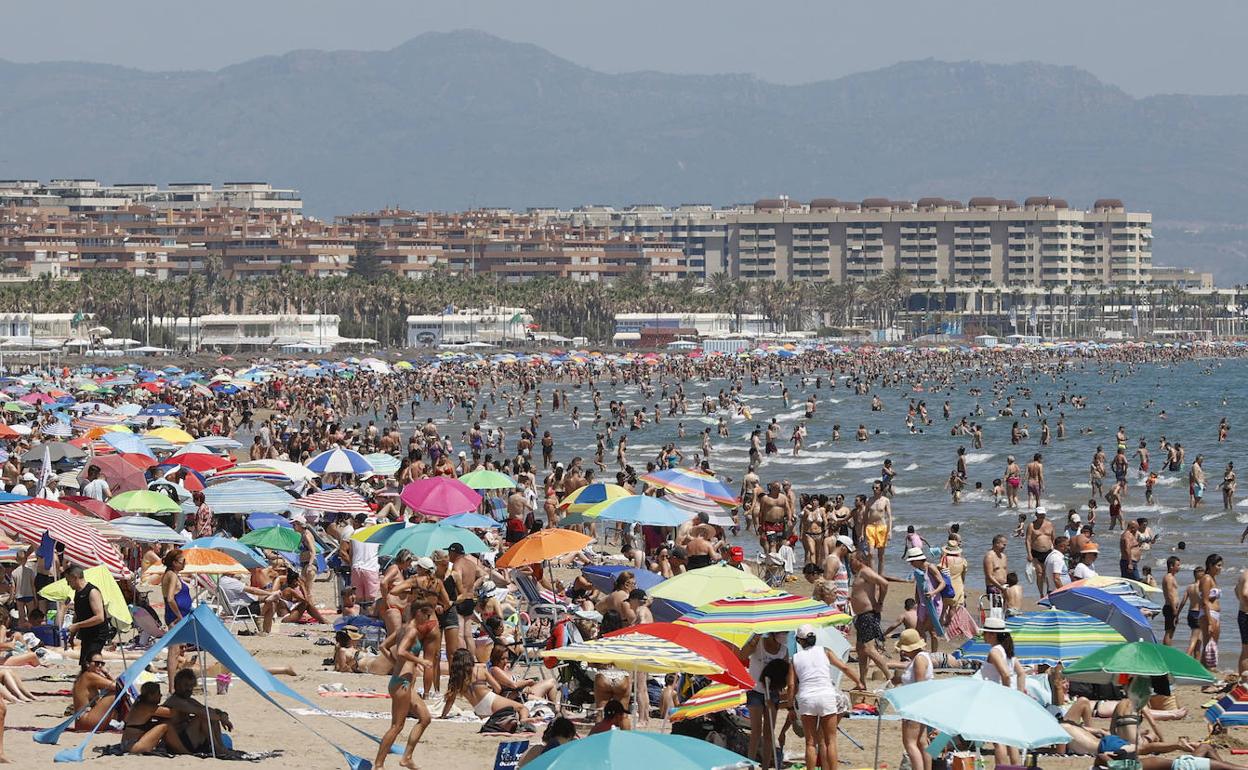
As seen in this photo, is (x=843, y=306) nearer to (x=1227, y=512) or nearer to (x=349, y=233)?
(x=349, y=233)

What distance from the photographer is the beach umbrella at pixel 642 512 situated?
17328mm

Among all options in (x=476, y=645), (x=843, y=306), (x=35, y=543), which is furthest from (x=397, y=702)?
(x=843, y=306)

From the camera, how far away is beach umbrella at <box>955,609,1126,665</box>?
40.0ft

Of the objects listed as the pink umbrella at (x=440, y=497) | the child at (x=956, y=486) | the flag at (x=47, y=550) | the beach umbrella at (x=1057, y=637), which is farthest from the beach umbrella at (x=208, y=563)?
the child at (x=956, y=486)

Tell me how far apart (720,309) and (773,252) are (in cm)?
5430

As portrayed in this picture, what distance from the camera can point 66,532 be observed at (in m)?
13.8

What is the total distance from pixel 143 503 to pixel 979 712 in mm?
11474

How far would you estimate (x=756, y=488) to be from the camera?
25828 mm

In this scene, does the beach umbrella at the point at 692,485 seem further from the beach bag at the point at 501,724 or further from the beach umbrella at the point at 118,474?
the beach bag at the point at 501,724

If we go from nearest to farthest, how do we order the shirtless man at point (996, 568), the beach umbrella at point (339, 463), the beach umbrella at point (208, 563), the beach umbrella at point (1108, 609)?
the beach umbrella at point (1108, 609) < the beach umbrella at point (208, 563) < the shirtless man at point (996, 568) < the beach umbrella at point (339, 463)

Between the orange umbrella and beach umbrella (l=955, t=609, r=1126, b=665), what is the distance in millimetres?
4148

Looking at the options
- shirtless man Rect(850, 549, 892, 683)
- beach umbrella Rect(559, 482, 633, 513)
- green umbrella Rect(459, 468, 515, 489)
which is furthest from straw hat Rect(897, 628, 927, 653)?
green umbrella Rect(459, 468, 515, 489)

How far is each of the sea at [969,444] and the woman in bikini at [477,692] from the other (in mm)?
8442

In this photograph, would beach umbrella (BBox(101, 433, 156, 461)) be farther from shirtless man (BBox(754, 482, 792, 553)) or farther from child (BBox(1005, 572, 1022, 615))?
child (BBox(1005, 572, 1022, 615))
